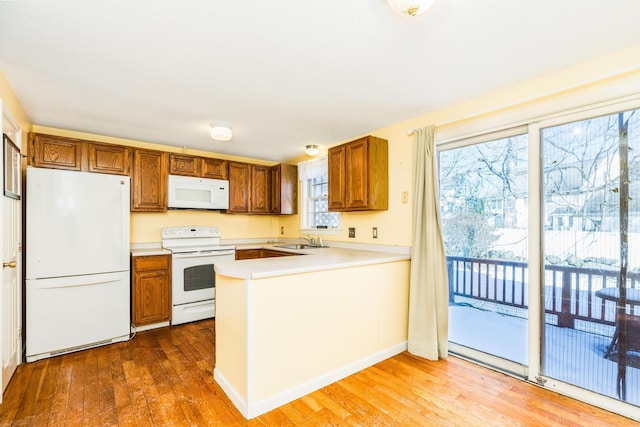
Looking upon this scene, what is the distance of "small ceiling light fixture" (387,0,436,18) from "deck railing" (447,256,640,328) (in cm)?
204

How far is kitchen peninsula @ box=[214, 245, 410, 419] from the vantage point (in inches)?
76.8

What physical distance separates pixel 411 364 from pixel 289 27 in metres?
2.76

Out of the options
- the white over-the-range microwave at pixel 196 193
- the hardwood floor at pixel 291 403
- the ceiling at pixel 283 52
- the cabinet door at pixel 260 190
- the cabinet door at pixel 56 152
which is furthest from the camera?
the cabinet door at pixel 260 190

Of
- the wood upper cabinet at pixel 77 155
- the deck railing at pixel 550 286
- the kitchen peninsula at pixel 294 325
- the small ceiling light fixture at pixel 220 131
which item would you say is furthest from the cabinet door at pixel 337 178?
the wood upper cabinet at pixel 77 155

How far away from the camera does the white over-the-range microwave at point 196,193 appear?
388 centimetres

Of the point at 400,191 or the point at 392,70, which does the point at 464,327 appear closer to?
the point at 400,191

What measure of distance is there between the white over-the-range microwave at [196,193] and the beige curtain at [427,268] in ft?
8.94

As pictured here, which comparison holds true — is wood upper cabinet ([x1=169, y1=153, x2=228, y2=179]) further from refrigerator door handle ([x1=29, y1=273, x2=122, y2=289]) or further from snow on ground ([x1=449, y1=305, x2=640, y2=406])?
snow on ground ([x1=449, y1=305, x2=640, y2=406])

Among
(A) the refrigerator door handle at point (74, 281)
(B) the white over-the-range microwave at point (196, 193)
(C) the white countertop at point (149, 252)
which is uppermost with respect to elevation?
(B) the white over-the-range microwave at point (196, 193)

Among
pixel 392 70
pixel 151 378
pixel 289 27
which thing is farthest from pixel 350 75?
pixel 151 378

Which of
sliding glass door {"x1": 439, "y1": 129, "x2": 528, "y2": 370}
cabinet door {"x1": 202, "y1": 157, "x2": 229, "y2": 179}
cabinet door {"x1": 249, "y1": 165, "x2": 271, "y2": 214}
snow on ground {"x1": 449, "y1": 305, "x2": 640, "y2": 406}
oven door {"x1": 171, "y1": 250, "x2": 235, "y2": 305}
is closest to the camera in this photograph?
snow on ground {"x1": 449, "y1": 305, "x2": 640, "y2": 406}

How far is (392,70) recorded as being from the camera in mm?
2115

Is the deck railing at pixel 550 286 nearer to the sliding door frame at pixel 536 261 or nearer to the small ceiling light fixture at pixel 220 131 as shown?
the sliding door frame at pixel 536 261

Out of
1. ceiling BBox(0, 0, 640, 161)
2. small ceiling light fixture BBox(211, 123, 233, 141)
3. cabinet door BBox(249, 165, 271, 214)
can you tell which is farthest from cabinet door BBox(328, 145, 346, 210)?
cabinet door BBox(249, 165, 271, 214)
